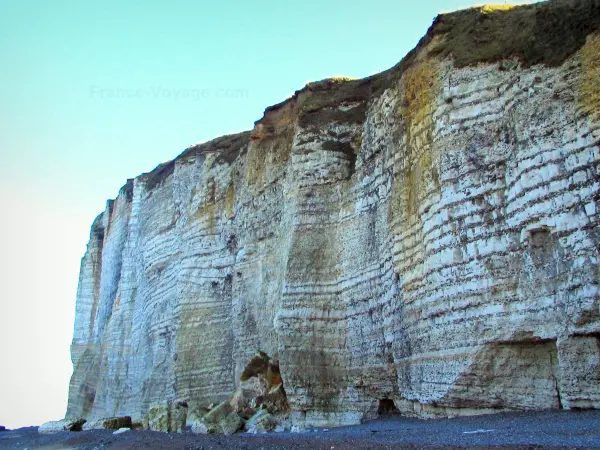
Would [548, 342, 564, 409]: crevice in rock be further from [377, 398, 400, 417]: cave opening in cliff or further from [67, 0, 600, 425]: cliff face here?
[377, 398, 400, 417]: cave opening in cliff

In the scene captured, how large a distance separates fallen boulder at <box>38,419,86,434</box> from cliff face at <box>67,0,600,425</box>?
8.32 ft

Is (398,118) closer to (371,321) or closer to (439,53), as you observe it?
(439,53)

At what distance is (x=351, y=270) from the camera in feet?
48.9

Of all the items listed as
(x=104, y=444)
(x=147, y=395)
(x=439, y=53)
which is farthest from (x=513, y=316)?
(x=147, y=395)

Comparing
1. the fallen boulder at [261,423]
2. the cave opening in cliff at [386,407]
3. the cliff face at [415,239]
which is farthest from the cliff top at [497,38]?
the fallen boulder at [261,423]

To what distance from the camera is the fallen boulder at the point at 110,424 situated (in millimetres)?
19203

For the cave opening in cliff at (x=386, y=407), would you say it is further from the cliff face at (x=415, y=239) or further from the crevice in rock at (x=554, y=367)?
the crevice in rock at (x=554, y=367)

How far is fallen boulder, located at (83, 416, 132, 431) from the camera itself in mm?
19203

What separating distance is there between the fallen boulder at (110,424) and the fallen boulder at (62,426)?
97cm

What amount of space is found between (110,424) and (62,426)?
10.4 feet

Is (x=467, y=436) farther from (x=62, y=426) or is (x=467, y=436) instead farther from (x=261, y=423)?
(x=62, y=426)

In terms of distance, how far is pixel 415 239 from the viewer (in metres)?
12.4

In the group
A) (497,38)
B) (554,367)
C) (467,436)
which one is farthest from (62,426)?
(497,38)

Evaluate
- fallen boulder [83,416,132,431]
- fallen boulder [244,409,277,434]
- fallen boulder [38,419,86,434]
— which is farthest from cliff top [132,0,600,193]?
fallen boulder [38,419,86,434]
